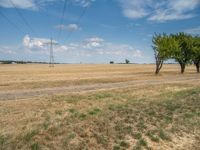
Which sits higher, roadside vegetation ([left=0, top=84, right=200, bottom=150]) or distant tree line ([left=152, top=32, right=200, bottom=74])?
distant tree line ([left=152, top=32, right=200, bottom=74])

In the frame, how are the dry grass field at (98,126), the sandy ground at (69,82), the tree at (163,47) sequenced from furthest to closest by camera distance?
1. the tree at (163,47)
2. the sandy ground at (69,82)
3. the dry grass field at (98,126)

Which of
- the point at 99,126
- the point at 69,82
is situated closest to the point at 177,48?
the point at 69,82

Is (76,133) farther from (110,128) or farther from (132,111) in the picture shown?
(132,111)

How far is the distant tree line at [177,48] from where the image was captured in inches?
2072

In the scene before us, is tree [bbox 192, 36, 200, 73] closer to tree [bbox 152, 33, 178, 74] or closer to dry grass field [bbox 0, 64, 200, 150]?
tree [bbox 152, 33, 178, 74]

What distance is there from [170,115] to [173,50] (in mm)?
41835

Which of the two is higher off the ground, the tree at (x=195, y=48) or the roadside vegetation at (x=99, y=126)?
the tree at (x=195, y=48)

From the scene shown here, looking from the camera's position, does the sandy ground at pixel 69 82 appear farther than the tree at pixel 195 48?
No

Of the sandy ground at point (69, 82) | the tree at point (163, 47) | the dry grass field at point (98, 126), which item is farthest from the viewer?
the tree at point (163, 47)

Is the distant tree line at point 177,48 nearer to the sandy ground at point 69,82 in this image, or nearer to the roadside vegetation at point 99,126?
the sandy ground at point 69,82

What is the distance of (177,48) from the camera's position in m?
55.2

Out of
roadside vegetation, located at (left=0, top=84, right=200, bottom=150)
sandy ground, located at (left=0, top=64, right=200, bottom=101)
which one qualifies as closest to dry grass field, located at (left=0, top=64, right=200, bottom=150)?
roadside vegetation, located at (left=0, top=84, right=200, bottom=150)

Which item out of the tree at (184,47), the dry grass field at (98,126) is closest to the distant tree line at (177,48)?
the tree at (184,47)

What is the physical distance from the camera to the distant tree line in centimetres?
5263
